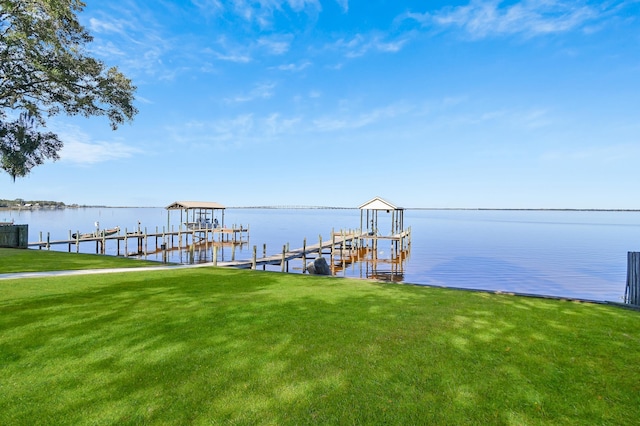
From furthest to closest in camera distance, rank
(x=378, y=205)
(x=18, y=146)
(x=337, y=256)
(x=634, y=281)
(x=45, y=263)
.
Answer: (x=337, y=256), (x=378, y=205), (x=18, y=146), (x=45, y=263), (x=634, y=281)

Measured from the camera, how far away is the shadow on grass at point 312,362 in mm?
3934

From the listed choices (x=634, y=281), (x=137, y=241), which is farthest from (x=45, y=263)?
(x=137, y=241)

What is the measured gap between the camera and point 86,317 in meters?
6.97

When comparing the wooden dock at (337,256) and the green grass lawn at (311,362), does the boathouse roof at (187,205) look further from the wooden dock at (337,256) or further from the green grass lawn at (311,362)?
the green grass lawn at (311,362)

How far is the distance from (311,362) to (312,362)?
0.6 inches

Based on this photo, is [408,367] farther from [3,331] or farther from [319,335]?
[3,331]

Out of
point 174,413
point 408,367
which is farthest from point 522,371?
point 174,413

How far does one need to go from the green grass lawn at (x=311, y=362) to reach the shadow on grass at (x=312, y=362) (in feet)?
0.08

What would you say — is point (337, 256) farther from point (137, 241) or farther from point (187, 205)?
point (137, 241)

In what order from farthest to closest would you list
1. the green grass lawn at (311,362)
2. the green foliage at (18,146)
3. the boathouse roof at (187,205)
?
the boathouse roof at (187,205) → the green foliage at (18,146) → the green grass lawn at (311,362)

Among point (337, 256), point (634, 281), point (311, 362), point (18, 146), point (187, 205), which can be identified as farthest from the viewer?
point (187, 205)

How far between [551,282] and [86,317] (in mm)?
30466

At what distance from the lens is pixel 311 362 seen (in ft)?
16.7

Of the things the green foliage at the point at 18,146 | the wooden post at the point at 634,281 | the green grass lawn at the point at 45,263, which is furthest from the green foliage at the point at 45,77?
the wooden post at the point at 634,281
